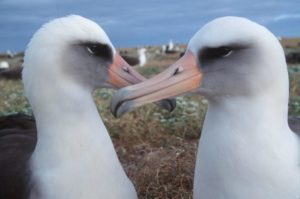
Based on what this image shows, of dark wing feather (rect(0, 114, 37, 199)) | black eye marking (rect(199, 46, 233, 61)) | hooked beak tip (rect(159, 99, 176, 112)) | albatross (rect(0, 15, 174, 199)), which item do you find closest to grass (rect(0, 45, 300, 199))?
dark wing feather (rect(0, 114, 37, 199))

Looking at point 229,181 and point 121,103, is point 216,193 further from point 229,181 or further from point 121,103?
point 121,103

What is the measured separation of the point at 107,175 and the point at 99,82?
0.53 m

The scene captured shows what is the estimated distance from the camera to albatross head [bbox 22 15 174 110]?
10.1ft

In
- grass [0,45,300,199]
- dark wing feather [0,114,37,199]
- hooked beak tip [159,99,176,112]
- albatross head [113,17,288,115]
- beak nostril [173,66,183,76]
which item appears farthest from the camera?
grass [0,45,300,199]

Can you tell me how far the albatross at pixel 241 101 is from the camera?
269 cm

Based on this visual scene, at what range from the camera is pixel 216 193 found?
2.82 meters

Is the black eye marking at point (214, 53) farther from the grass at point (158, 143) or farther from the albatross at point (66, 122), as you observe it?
the grass at point (158, 143)

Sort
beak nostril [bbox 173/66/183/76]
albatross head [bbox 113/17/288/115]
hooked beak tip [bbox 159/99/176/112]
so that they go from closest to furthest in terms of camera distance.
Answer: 1. albatross head [bbox 113/17/288/115]
2. beak nostril [bbox 173/66/183/76]
3. hooked beak tip [bbox 159/99/176/112]

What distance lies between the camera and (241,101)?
2.72 metres

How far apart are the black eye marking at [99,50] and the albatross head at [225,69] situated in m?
0.55

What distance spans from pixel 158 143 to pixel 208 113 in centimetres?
310

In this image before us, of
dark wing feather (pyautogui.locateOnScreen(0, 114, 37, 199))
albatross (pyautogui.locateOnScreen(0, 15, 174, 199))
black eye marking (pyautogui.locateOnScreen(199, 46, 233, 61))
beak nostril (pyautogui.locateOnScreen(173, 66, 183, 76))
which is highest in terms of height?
black eye marking (pyautogui.locateOnScreen(199, 46, 233, 61))

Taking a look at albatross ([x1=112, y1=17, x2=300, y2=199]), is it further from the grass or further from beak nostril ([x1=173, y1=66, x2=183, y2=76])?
the grass

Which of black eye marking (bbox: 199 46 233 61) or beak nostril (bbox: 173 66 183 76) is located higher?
black eye marking (bbox: 199 46 233 61)
